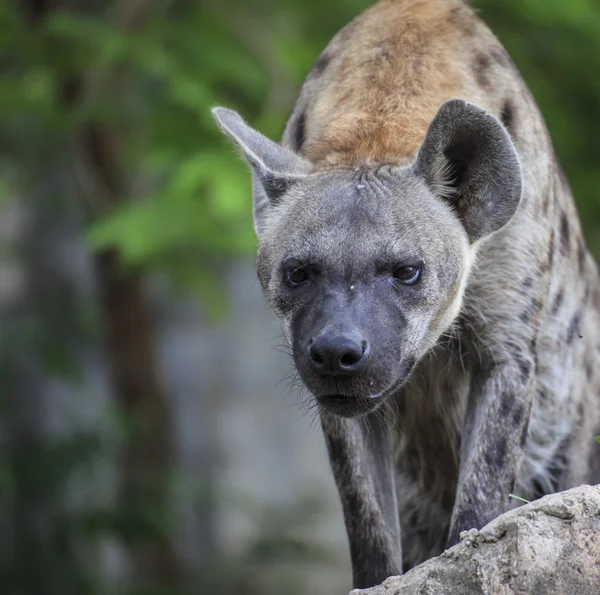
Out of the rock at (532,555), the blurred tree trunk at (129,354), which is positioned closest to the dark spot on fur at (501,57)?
the rock at (532,555)

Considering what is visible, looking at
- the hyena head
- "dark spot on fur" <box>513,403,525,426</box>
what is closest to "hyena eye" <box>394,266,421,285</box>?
the hyena head

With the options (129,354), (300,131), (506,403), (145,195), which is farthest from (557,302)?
(129,354)

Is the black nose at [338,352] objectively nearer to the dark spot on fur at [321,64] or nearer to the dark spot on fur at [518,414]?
the dark spot on fur at [518,414]

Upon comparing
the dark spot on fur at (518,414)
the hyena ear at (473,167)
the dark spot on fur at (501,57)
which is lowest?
the dark spot on fur at (518,414)

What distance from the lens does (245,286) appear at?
1703 cm

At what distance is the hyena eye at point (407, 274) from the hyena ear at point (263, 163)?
1.92 ft

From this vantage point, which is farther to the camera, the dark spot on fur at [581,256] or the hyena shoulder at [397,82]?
the dark spot on fur at [581,256]

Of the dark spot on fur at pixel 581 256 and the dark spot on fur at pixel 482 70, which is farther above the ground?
the dark spot on fur at pixel 482 70

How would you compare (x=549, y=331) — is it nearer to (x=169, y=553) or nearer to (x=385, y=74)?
(x=385, y=74)

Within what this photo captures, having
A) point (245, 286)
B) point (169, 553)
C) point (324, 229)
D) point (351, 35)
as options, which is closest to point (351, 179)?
point (324, 229)

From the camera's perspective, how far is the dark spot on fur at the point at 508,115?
4371 millimetres

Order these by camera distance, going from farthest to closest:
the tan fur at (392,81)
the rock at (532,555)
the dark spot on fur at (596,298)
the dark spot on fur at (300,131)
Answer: the dark spot on fur at (596,298)
the dark spot on fur at (300,131)
the tan fur at (392,81)
the rock at (532,555)

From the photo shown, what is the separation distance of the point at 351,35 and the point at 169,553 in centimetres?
621

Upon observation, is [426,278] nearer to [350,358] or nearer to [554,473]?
[350,358]
